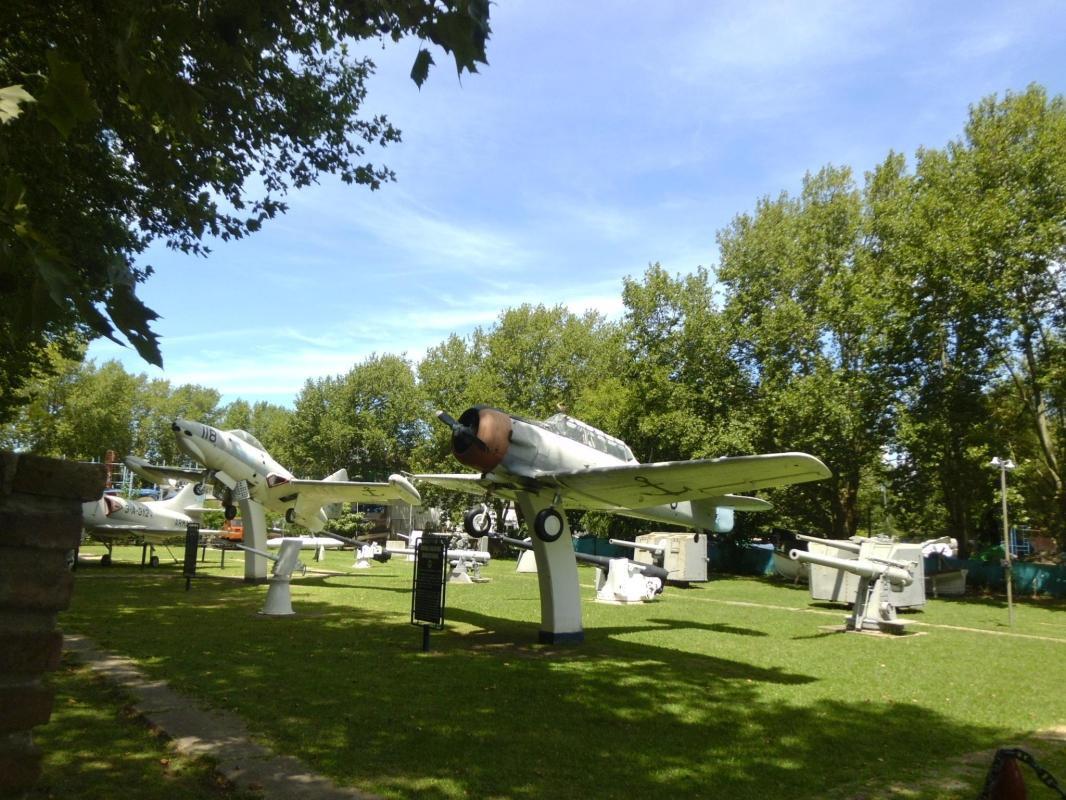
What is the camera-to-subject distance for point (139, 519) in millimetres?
25359

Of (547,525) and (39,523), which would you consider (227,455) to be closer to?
(547,525)

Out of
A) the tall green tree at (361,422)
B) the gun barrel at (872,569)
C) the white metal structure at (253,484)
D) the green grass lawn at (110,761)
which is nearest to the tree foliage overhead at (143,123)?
the green grass lawn at (110,761)

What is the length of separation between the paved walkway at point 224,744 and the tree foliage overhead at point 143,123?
3508mm

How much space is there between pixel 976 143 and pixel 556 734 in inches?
1168

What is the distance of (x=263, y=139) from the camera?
11.7m

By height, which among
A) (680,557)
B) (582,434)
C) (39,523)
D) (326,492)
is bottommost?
(680,557)

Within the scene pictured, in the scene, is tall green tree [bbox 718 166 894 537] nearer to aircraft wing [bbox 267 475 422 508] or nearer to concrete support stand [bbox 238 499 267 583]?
aircraft wing [bbox 267 475 422 508]

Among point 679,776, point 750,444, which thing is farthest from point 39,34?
point 750,444

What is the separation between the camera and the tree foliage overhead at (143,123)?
2197mm

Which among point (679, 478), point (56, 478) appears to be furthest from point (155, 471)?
point (56, 478)

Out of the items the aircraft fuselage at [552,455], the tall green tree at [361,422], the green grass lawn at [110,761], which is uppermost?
the tall green tree at [361,422]

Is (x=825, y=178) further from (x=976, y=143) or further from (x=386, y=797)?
(x=386, y=797)

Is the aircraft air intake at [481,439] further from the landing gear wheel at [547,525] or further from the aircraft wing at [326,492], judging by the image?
the aircraft wing at [326,492]

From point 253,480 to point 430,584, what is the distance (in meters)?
12.7
